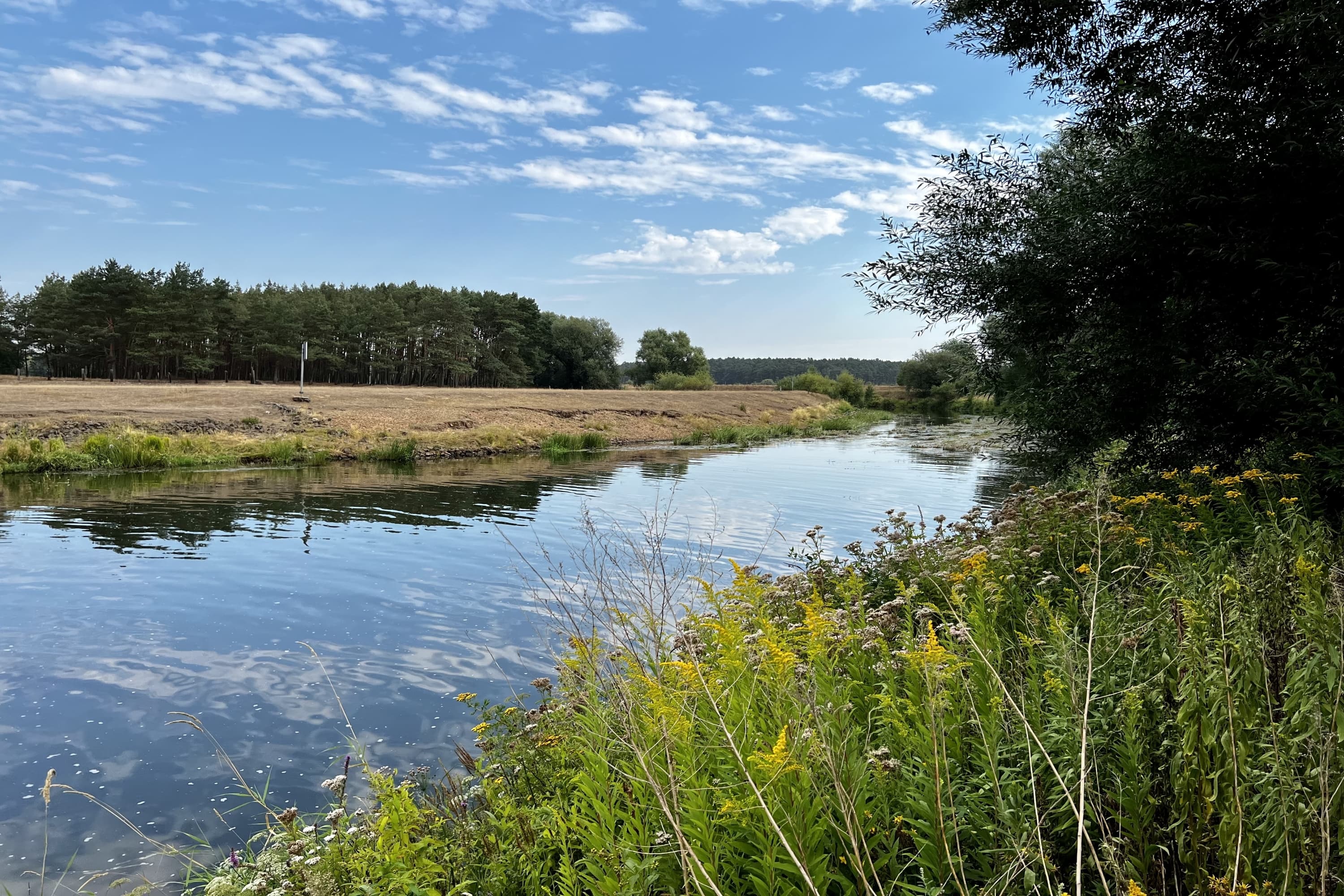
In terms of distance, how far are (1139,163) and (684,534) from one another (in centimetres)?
919

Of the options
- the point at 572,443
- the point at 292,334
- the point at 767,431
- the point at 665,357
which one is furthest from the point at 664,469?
the point at 665,357

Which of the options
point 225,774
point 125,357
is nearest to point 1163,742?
point 225,774

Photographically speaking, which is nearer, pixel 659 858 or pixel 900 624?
pixel 659 858

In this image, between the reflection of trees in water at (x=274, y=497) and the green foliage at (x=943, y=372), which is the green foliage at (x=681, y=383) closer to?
the green foliage at (x=943, y=372)

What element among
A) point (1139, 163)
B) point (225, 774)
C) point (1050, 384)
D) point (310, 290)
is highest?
point (310, 290)

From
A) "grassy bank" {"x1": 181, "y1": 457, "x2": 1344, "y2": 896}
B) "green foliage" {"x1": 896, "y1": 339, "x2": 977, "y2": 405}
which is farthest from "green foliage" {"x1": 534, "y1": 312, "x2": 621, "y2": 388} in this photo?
"grassy bank" {"x1": 181, "y1": 457, "x2": 1344, "y2": 896}

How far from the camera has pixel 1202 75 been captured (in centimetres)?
859

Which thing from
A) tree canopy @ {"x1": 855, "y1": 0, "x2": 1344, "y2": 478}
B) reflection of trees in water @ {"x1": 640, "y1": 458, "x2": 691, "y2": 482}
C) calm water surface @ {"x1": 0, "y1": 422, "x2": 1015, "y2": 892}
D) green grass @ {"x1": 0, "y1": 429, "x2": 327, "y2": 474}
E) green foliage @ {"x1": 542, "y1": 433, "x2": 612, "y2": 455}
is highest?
tree canopy @ {"x1": 855, "y1": 0, "x2": 1344, "y2": 478}

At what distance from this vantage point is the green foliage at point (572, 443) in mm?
35219

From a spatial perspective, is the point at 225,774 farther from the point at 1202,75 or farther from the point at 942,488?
the point at 942,488

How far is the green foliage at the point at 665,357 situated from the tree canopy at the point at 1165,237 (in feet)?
342

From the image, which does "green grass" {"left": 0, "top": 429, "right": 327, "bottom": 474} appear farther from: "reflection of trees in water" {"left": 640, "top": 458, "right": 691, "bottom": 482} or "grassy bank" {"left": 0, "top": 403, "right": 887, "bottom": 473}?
"reflection of trees in water" {"left": 640, "top": 458, "right": 691, "bottom": 482}

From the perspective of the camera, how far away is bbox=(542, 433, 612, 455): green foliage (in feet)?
116

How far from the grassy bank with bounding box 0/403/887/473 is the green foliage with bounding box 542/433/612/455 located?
0.04 m
